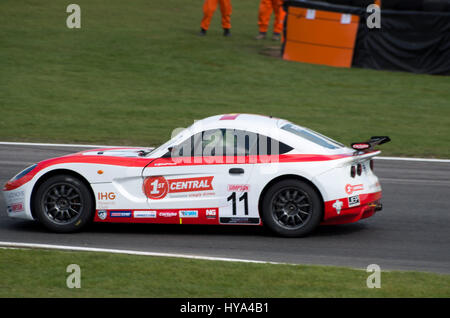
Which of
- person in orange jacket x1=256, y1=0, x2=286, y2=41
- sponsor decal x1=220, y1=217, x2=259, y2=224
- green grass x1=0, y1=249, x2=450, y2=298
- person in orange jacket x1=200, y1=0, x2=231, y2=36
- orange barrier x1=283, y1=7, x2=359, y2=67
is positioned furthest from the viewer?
person in orange jacket x1=256, y1=0, x2=286, y2=41

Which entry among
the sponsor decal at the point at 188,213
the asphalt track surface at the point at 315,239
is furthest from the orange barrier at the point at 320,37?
the sponsor decal at the point at 188,213

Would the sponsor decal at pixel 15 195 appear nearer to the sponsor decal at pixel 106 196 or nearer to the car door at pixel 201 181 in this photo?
the sponsor decal at pixel 106 196

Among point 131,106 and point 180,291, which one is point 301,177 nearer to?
point 180,291

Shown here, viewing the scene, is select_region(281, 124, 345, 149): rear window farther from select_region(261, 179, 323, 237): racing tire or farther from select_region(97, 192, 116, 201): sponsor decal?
select_region(97, 192, 116, 201): sponsor decal

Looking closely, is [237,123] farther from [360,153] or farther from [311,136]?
[360,153]

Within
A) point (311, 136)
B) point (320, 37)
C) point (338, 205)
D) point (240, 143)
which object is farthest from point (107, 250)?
point (320, 37)

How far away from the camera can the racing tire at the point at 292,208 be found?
8391 millimetres

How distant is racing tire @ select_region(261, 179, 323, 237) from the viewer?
27.5ft

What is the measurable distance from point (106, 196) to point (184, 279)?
2.09 metres

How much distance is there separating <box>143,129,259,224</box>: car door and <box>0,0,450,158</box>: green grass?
217 inches

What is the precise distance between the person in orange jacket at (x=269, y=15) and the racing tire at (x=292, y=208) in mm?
15376

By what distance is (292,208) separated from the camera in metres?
8.44

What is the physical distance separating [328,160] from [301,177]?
0.37 metres

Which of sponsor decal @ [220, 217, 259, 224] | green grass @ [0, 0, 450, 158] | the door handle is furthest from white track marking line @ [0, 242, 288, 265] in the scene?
green grass @ [0, 0, 450, 158]
